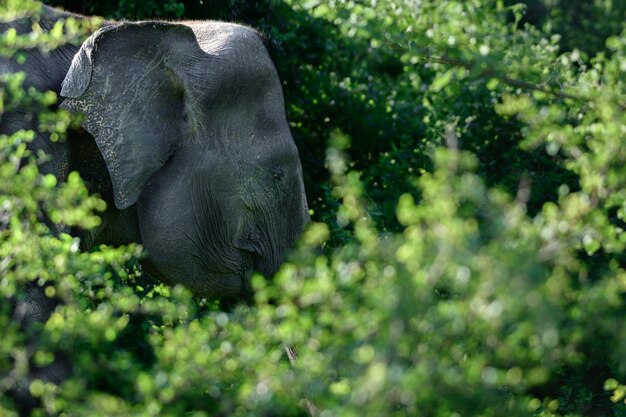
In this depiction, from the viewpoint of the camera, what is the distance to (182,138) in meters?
4.36

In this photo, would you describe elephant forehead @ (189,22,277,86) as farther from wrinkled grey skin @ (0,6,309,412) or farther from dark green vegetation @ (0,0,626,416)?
dark green vegetation @ (0,0,626,416)

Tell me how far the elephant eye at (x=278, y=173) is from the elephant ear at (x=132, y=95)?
13.1 inches

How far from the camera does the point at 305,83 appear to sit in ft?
23.9

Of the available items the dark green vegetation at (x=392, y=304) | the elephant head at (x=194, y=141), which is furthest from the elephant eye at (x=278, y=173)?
the dark green vegetation at (x=392, y=304)

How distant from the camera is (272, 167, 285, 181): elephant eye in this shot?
436 cm

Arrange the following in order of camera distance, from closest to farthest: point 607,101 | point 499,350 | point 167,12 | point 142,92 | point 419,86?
point 499,350
point 607,101
point 142,92
point 167,12
point 419,86

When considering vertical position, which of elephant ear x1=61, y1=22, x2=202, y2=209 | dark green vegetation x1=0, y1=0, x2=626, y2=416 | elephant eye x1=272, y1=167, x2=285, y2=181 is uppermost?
dark green vegetation x1=0, y1=0, x2=626, y2=416

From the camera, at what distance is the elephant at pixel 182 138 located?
4230mm

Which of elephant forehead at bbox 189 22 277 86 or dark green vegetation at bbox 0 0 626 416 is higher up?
dark green vegetation at bbox 0 0 626 416

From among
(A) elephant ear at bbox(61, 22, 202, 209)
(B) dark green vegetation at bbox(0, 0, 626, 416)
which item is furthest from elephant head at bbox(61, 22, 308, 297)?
(B) dark green vegetation at bbox(0, 0, 626, 416)

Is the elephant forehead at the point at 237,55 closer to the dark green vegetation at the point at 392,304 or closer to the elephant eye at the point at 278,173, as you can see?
the elephant eye at the point at 278,173

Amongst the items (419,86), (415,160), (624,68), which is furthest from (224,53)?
(419,86)

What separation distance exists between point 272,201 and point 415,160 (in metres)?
2.55

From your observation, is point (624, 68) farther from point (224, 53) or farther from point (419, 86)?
point (419, 86)
